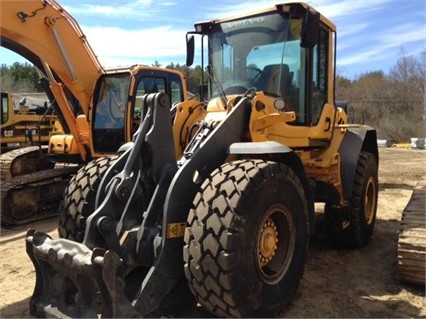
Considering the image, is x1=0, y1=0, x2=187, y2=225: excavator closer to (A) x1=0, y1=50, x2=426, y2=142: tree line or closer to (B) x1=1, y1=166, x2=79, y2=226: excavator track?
(B) x1=1, y1=166, x2=79, y2=226: excavator track

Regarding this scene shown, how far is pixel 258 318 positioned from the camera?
3.33 meters

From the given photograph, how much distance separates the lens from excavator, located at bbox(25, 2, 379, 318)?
3143 millimetres

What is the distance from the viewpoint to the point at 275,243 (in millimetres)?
3646

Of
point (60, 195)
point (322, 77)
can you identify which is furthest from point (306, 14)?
point (60, 195)

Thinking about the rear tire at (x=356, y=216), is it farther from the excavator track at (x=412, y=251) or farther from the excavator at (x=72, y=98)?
the excavator at (x=72, y=98)

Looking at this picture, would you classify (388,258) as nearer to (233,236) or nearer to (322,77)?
(322,77)

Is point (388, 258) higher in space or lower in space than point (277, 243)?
lower

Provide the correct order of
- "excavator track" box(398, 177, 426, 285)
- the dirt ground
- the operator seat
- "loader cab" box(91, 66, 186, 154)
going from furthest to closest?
1. "loader cab" box(91, 66, 186, 154)
2. the operator seat
3. "excavator track" box(398, 177, 426, 285)
4. the dirt ground

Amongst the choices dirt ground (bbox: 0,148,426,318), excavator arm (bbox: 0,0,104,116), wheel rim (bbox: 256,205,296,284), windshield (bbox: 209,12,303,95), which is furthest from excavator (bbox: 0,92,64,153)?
wheel rim (bbox: 256,205,296,284)

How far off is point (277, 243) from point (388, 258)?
213 cm

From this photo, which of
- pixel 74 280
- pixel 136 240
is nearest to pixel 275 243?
pixel 136 240

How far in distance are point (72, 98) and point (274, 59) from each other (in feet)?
16.4

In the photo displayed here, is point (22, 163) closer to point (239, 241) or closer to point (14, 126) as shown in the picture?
point (14, 126)

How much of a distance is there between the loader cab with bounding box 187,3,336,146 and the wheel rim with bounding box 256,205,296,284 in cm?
117
